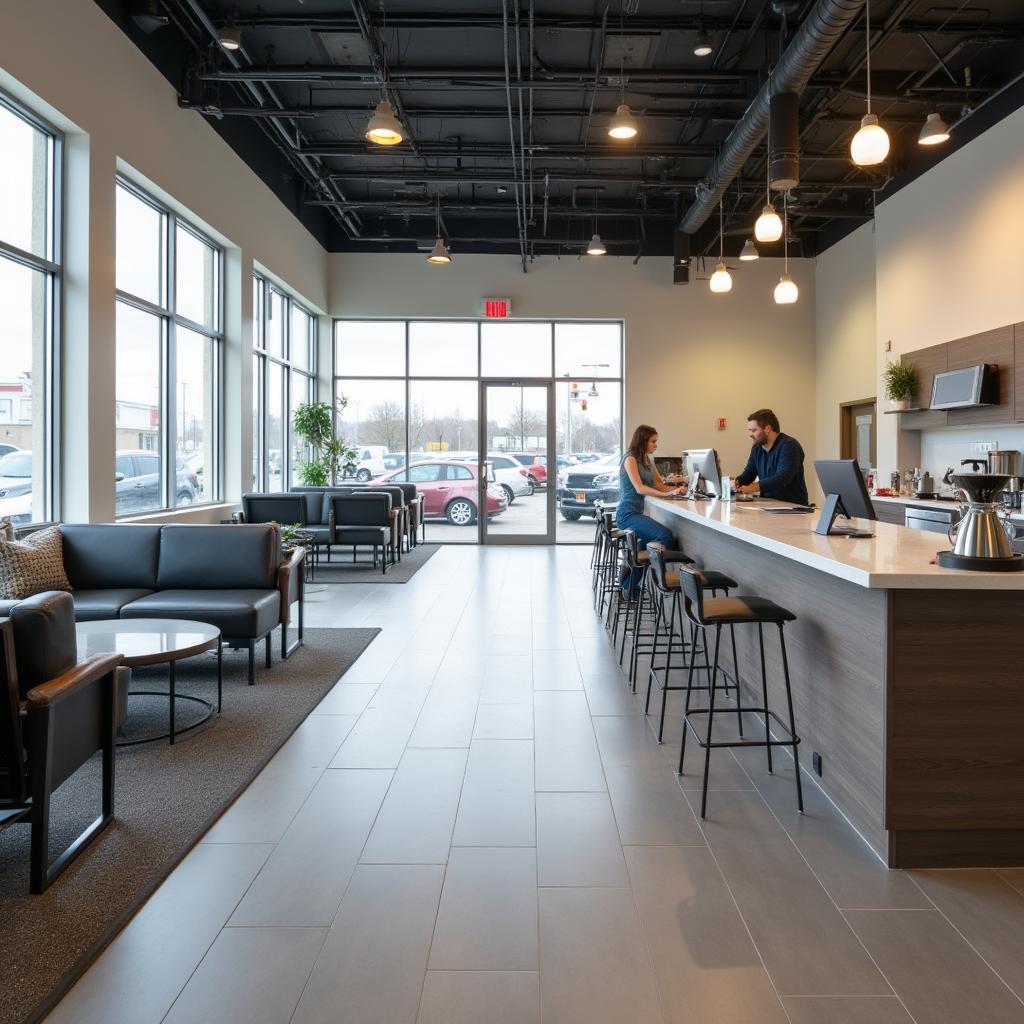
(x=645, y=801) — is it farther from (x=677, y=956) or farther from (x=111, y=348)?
(x=111, y=348)

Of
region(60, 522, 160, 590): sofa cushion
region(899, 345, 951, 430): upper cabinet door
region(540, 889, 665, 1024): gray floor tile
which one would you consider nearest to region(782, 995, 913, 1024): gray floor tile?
region(540, 889, 665, 1024): gray floor tile

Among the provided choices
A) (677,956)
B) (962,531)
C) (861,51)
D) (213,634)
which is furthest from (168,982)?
(861,51)

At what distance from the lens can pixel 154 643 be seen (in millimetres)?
3572

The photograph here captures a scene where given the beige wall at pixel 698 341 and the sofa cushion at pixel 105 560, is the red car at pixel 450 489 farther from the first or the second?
the sofa cushion at pixel 105 560

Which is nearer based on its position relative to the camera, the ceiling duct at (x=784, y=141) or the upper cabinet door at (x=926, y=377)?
the ceiling duct at (x=784, y=141)

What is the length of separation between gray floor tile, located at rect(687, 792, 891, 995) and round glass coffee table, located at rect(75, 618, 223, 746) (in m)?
2.28

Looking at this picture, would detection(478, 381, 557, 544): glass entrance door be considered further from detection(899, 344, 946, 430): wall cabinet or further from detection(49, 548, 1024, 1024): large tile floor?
detection(49, 548, 1024, 1024): large tile floor

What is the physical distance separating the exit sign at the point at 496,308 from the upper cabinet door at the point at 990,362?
20.5ft

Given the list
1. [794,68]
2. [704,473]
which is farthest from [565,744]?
[794,68]

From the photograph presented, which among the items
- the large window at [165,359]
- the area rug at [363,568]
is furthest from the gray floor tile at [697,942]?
the area rug at [363,568]

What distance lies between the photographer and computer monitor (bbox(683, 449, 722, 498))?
18.6ft

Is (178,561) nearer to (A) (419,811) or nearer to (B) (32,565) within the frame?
(B) (32,565)

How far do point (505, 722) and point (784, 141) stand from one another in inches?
174

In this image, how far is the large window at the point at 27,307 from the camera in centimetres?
495
